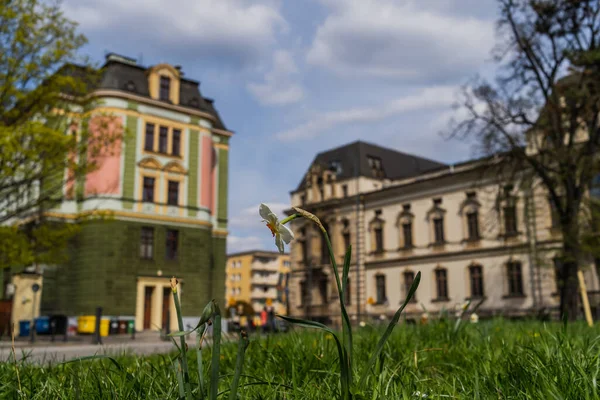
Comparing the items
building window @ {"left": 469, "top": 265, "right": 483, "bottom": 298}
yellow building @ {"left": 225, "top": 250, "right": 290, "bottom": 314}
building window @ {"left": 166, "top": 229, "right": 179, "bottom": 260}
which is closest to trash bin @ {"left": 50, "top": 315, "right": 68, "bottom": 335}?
building window @ {"left": 166, "top": 229, "right": 179, "bottom": 260}

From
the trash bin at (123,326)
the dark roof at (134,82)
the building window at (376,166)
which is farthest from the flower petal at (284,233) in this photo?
the building window at (376,166)

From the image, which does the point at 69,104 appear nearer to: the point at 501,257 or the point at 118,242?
the point at 118,242

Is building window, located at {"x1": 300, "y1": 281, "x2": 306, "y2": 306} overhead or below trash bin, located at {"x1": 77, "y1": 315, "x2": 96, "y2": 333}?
overhead

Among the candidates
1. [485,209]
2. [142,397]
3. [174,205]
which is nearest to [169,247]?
[174,205]

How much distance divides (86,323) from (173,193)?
30.0 feet

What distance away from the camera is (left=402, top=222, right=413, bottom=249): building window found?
4312cm

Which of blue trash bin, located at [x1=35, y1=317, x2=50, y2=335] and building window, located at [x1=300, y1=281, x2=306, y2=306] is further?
building window, located at [x1=300, y1=281, x2=306, y2=306]

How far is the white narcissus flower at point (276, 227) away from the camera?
7.27ft

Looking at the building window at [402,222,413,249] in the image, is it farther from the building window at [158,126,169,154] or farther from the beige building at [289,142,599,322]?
the building window at [158,126,169,154]

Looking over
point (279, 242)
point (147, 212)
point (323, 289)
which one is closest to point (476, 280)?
point (323, 289)

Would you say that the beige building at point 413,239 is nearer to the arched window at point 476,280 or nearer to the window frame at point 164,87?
the arched window at point 476,280

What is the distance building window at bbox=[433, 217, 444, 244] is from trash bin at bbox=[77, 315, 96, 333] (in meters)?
24.1

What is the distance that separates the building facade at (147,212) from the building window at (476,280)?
55.9 feet

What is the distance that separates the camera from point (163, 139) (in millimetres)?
34375
